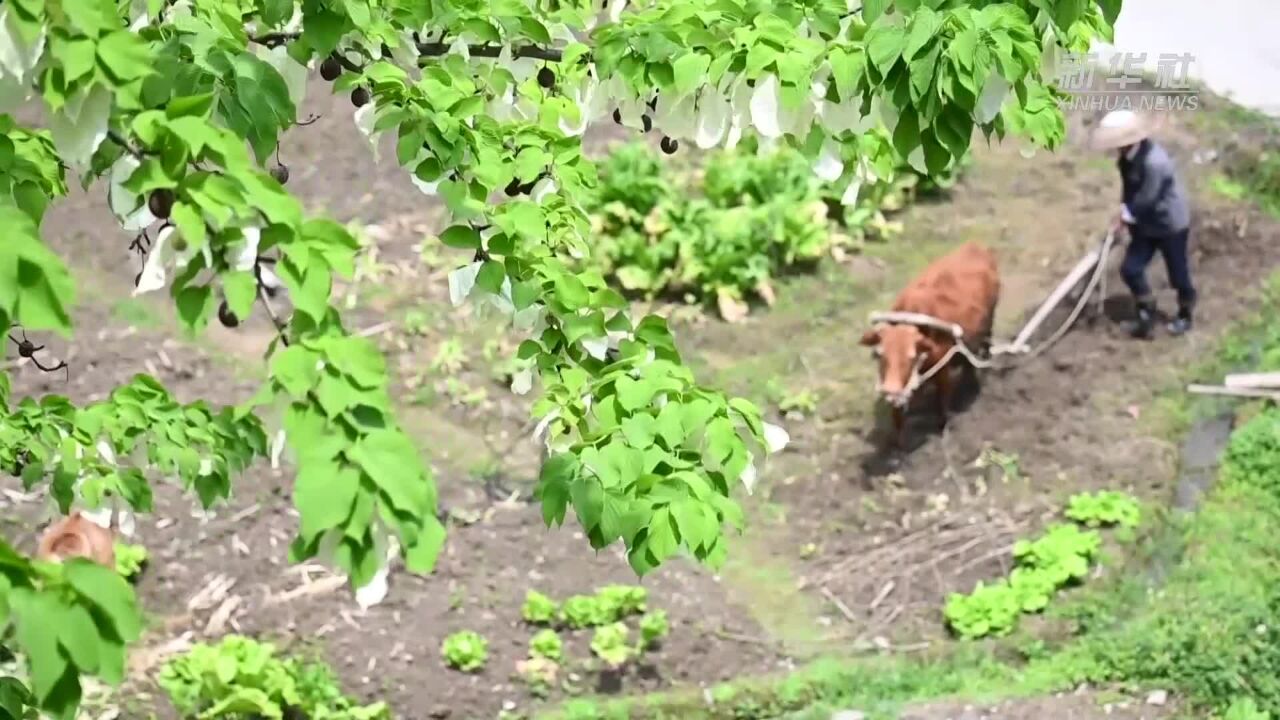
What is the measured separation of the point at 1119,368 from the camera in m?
5.39

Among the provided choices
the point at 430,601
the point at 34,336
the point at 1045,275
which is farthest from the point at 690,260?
the point at 34,336

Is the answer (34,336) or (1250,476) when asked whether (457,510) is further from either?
(1250,476)

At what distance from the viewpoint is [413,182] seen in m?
1.87

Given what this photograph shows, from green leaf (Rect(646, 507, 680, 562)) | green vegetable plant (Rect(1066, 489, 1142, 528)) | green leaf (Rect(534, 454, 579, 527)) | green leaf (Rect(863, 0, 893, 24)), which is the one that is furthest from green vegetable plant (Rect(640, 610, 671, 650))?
green leaf (Rect(863, 0, 893, 24))

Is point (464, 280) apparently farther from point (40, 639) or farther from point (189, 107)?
point (40, 639)

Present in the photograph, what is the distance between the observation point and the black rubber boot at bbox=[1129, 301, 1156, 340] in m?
5.50

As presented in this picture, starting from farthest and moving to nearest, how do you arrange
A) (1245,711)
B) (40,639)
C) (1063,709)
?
(1063,709)
(1245,711)
(40,639)

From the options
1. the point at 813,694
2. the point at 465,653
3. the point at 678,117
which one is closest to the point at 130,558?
the point at 465,653

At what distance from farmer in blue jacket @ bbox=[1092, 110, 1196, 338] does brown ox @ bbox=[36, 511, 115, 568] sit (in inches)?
163

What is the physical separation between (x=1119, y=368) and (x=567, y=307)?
410 centimetres

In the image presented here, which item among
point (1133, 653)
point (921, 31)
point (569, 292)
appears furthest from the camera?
point (1133, 653)

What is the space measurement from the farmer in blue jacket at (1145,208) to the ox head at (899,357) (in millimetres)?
1235

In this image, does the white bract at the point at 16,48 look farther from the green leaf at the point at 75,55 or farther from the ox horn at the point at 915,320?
the ox horn at the point at 915,320

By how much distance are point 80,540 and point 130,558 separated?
78 cm
